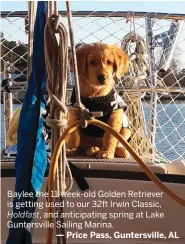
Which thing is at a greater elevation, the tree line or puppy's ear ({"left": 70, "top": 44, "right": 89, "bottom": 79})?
the tree line

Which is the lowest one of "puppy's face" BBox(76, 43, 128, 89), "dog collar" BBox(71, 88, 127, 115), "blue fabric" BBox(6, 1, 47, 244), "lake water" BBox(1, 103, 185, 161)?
"blue fabric" BBox(6, 1, 47, 244)

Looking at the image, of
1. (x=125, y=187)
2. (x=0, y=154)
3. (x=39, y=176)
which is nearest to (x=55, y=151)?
(x=39, y=176)

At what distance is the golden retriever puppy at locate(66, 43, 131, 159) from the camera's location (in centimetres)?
186

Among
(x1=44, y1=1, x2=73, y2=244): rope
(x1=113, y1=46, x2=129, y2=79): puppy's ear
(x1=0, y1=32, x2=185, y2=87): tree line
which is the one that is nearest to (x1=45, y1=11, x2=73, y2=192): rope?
(x1=44, y1=1, x2=73, y2=244): rope

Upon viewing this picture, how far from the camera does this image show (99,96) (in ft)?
6.28

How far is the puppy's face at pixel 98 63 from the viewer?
6.11 feet

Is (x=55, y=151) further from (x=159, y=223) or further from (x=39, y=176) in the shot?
(x=159, y=223)

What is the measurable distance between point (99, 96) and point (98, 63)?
0.13m

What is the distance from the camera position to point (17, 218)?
123 cm

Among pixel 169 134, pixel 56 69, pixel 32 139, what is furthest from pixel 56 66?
pixel 169 134

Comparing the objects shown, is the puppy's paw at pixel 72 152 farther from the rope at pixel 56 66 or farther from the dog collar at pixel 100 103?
the rope at pixel 56 66

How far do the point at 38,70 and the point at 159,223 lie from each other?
73cm

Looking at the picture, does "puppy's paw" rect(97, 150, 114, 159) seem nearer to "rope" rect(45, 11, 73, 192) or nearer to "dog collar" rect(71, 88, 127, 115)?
"dog collar" rect(71, 88, 127, 115)

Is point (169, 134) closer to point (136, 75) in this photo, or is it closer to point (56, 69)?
point (136, 75)
